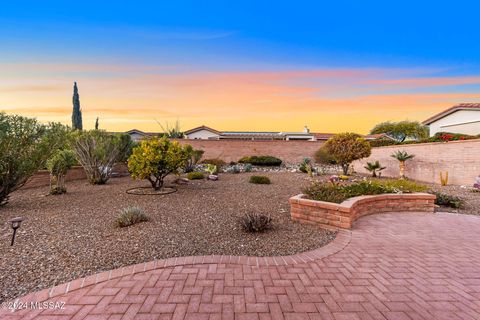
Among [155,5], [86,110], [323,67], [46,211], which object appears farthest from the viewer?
[86,110]

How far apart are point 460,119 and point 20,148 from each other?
88.4ft

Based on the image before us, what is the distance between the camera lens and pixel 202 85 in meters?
12.6

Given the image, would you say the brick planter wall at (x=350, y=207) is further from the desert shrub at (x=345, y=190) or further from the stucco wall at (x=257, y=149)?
the stucco wall at (x=257, y=149)

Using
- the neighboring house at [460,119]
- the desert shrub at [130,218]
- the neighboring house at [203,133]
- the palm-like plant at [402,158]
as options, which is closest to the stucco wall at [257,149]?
the neighboring house at [460,119]

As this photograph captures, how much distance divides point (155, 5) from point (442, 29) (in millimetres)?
12135

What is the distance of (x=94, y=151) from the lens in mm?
11102

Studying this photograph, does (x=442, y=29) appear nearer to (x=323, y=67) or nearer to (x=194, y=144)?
(x=323, y=67)

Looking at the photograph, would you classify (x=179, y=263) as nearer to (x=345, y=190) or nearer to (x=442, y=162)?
(x=345, y=190)

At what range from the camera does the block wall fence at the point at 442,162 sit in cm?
1084

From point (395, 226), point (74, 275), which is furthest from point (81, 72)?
point (395, 226)

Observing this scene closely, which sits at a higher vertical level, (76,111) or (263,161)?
(76,111)

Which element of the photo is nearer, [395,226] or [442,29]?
[395,226]

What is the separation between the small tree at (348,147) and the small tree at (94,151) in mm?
12652

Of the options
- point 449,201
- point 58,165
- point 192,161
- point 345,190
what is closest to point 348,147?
point 449,201
